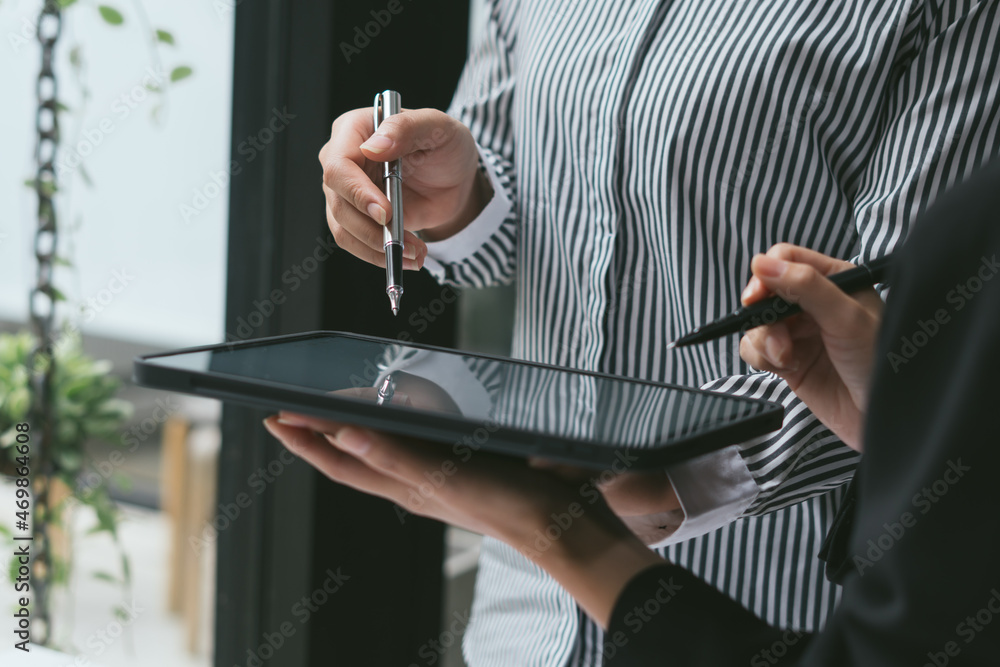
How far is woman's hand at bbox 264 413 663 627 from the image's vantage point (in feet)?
1.52

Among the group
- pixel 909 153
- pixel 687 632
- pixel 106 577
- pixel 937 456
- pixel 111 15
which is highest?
pixel 111 15

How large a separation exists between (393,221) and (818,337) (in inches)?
12.2

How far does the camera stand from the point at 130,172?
3.34 ft

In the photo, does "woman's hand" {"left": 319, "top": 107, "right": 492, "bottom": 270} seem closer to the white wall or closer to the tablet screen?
the tablet screen

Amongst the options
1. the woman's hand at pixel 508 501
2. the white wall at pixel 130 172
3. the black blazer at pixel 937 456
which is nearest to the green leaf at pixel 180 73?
the white wall at pixel 130 172

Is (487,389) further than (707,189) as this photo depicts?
No

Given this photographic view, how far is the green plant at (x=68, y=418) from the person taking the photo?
1010mm

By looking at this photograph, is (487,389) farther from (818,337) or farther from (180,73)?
(180,73)

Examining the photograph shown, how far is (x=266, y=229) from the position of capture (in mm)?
998

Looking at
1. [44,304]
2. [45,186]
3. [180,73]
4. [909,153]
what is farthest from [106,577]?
[909,153]

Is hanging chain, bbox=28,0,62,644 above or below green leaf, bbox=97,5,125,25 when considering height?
below

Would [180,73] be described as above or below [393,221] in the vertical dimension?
above

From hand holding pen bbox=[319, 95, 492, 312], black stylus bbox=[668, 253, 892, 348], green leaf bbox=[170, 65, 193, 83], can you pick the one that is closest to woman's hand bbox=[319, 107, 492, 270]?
hand holding pen bbox=[319, 95, 492, 312]

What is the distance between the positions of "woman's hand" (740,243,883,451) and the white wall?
0.74 m
